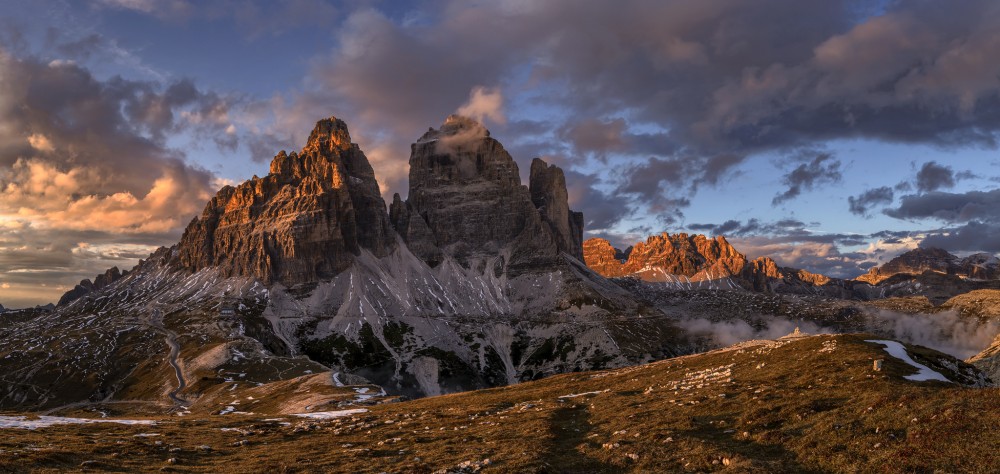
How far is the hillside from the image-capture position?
3316 cm

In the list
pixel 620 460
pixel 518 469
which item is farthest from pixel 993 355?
pixel 518 469

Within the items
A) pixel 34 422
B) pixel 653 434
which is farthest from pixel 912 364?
pixel 34 422

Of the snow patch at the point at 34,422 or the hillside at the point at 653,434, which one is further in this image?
the snow patch at the point at 34,422

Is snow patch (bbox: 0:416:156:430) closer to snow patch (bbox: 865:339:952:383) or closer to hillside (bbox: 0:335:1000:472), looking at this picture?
hillside (bbox: 0:335:1000:472)

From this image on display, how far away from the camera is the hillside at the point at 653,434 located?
33.2 m

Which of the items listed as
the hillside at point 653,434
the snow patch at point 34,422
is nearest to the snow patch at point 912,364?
the hillside at point 653,434

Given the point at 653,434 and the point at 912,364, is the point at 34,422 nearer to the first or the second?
the point at 653,434

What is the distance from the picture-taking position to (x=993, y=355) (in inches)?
3174

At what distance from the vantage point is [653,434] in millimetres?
42188

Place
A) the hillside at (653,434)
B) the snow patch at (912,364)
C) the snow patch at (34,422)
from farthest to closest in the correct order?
1. the snow patch at (34,422)
2. the snow patch at (912,364)
3. the hillside at (653,434)

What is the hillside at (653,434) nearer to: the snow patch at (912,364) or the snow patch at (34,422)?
the snow patch at (912,364)

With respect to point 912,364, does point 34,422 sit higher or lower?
lower

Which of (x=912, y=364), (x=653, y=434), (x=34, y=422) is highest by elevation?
(x=912, y=364)

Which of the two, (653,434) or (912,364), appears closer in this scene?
(653,434)
